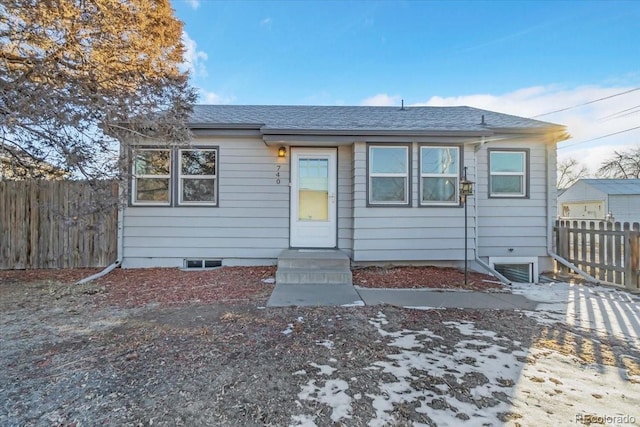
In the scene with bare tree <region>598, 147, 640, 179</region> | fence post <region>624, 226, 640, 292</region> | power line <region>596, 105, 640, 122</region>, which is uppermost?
power line <region>596, 105, 640, 122</region>

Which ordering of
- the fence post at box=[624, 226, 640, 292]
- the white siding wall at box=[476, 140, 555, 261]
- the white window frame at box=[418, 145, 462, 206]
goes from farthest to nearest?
the white siding wall at box=[476, 140, 555, 261], the white window frame at box=[418, 145, 462, 206], the fence post at box=[624, 226, 640, 292]

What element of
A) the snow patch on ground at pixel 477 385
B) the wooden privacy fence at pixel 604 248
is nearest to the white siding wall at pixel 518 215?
the wooden privacy fence at pixel 604 248

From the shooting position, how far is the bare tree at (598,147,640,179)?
34375 mm

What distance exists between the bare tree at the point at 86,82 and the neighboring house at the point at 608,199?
3009 cm

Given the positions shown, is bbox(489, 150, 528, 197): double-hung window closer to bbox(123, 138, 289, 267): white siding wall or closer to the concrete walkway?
the concrete walkway

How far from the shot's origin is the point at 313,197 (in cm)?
684

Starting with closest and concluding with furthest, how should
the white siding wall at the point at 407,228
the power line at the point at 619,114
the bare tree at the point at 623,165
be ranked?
1. the white siding wall at the point at 407,228
2. the power line at the point at 619,114
3. the bare tree at the point at 623,165

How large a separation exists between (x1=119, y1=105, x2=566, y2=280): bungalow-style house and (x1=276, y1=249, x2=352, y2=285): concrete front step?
0.80m

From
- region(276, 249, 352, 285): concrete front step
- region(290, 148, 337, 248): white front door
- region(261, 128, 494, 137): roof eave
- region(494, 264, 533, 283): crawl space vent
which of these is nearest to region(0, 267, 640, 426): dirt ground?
region(276, 249, 352, 285): concrete front step

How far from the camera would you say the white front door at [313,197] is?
6789 millimetres

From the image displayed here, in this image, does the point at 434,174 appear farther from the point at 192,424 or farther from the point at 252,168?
the point at 192,424

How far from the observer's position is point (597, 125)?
990 inches

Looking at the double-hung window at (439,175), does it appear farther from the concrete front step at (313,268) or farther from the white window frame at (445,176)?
the concrete front step at (313,268)

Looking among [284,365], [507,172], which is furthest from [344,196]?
[284,365]
